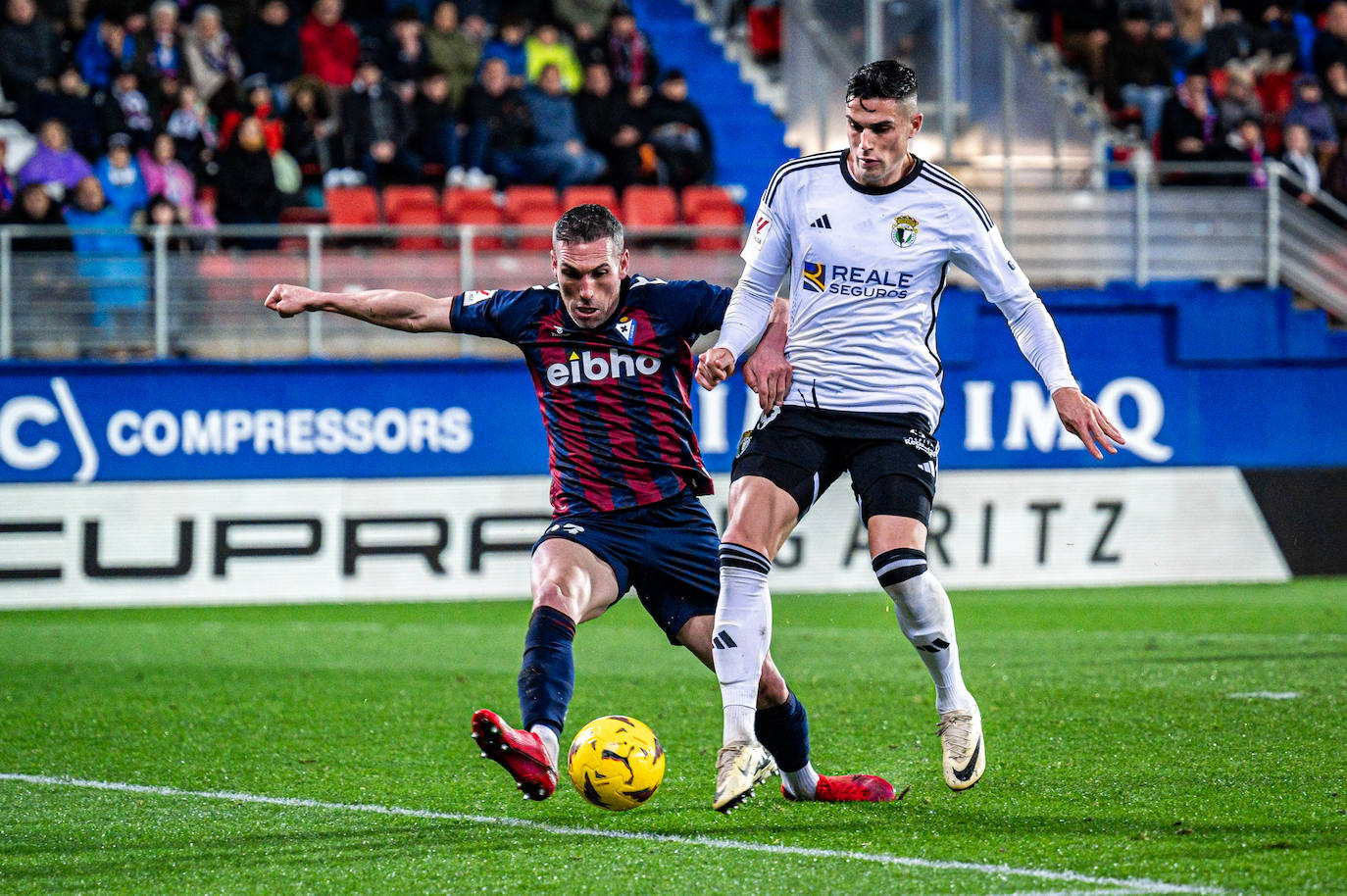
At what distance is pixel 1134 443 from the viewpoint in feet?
48.5

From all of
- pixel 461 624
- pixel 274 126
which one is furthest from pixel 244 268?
pixel 461 624

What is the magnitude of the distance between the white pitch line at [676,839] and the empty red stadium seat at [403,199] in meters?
8.96

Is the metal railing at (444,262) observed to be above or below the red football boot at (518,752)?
above

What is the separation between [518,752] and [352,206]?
10.6 meters

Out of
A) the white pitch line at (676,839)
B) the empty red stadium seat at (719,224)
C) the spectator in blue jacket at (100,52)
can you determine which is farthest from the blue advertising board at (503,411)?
the white pitch line at (676,839)


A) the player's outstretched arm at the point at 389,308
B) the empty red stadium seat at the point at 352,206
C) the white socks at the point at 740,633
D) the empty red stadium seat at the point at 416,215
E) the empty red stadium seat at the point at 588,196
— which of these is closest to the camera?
the white socks at the point at 740,633

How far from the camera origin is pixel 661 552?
5797mm

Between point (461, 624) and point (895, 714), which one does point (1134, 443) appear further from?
point (895, 714)

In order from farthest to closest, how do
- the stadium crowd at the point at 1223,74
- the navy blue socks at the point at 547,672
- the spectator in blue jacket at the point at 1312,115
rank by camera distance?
the spectator in blue jacket at the point at 1312,115, the stadium crowd at the point at 1223,74, the navy blue socks at the point at 547,672

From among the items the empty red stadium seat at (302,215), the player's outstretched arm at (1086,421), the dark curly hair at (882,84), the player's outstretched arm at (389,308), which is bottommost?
the player's outstretched arm at (1086,421)

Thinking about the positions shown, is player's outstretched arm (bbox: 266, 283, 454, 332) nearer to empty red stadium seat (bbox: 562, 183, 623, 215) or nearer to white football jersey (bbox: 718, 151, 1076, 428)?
white football jersey (bbox: 718, 151, 1076, 428)

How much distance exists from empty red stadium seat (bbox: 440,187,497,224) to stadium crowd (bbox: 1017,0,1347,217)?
616 centimetres

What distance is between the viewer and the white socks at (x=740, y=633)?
17.9 ft

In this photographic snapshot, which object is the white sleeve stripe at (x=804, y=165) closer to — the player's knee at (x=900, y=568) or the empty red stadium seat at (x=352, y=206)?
the player's knee at (x=900, y=568)
